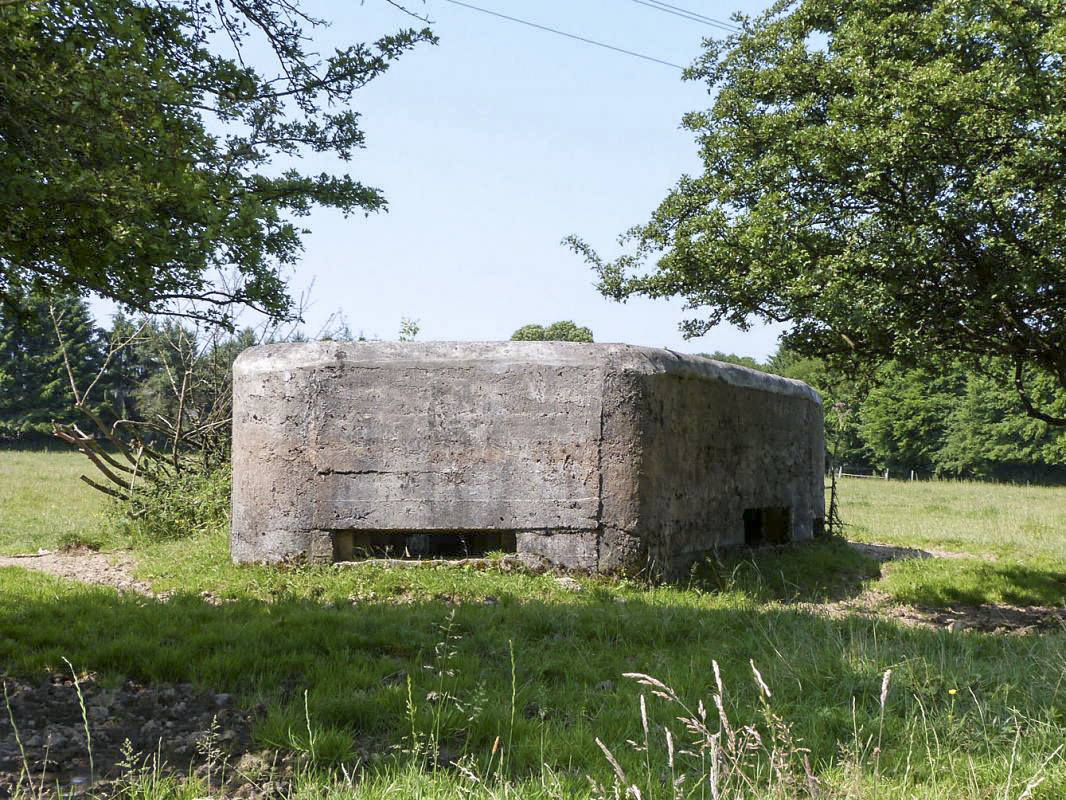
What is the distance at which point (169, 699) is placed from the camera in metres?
4.66

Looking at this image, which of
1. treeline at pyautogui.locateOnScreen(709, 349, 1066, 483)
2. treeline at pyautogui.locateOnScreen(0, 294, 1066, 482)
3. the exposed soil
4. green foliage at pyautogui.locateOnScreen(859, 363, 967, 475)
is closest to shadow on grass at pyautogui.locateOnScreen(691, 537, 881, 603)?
the exposed soil

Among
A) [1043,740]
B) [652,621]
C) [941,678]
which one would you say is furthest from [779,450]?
[1043,740]

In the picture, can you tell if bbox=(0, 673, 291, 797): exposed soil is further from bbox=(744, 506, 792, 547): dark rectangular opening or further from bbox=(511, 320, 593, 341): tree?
bbox=(511, 320, 593, 341): tree

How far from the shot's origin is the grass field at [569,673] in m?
3.37

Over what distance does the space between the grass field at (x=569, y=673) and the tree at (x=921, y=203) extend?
9.09ft

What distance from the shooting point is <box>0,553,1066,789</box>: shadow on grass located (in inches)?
158

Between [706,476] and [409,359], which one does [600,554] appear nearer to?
[706,476]

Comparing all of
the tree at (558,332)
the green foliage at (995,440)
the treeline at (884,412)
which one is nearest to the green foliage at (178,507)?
the treeline at (884,412)

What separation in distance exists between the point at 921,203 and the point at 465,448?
4.72m

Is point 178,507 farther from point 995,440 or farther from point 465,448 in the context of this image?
point 995,440

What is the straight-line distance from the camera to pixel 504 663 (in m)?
5.18

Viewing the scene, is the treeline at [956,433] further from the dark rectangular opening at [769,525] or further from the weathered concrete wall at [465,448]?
the weathered concrete wall at [465,448]

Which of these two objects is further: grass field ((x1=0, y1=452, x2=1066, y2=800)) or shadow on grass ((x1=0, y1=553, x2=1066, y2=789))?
shadow on grass ((x1=0, y1=553, x2=1066, y2=789))

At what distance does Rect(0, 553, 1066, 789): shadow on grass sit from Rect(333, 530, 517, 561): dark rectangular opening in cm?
114
